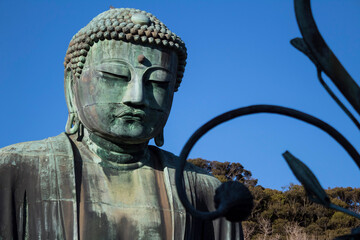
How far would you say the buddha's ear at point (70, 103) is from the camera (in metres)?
8.75

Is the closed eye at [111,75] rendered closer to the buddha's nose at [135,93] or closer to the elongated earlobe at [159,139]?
the buddha's nose at [135,93]

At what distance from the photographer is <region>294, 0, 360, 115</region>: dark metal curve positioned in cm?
532

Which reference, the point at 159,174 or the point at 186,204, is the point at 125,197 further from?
the point at 186,204

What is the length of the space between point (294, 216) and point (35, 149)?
18490 millimetres

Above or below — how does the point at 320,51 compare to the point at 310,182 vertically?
above

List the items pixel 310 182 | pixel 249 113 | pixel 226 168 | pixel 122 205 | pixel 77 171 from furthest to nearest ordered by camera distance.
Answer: pixel 226 168, pixel 77 171, pixel 122 205, pixel 249 113, pixel 310 182

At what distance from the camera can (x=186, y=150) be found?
18.3 ft

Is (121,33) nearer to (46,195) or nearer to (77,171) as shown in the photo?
(77,171)

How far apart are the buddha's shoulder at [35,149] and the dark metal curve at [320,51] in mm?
3677

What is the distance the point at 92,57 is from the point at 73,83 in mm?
451

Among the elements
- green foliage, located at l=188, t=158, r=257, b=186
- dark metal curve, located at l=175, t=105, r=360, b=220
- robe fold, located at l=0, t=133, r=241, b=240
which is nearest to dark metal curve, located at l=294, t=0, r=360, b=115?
dark metal curve, located at l=175, t=105, r=360, b=220

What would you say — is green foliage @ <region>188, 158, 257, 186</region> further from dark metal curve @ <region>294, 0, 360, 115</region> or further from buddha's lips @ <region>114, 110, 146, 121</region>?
dark metal curve @ <region>294, 0, 360, 115</region>

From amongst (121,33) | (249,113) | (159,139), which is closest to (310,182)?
(249,113)

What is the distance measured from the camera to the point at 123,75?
8.29m
